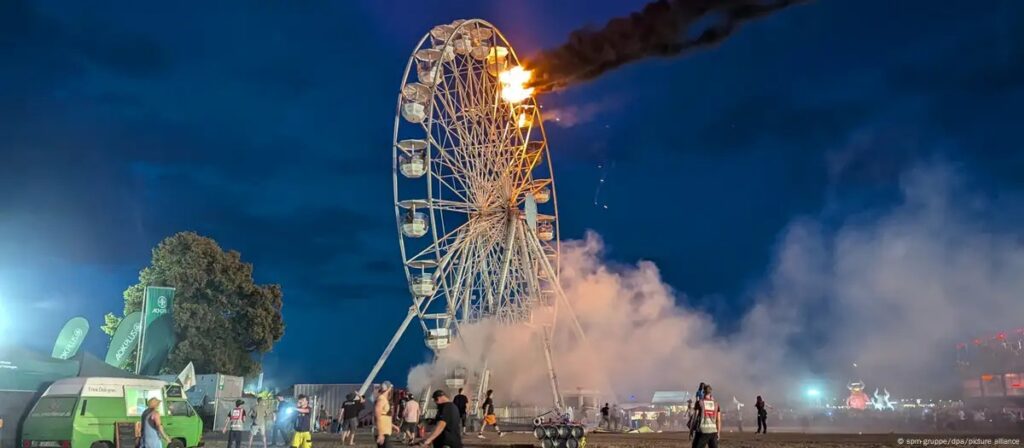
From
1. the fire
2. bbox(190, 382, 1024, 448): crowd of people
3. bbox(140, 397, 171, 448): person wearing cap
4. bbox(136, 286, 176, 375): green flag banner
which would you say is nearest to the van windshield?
bbox(140, 397, 171, 448): person wearing cap

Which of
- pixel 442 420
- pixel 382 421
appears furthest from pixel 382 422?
pixel 442 420

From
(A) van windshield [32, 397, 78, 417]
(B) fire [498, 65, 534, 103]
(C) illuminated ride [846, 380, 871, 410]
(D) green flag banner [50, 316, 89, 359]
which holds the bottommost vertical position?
(C) illuminated ride [846, 380, 871, 410]

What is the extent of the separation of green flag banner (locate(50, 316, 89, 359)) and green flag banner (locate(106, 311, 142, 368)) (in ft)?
10.4

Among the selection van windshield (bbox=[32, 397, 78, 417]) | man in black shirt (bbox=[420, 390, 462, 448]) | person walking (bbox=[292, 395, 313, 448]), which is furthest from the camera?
person walking (bbox=[292, 395, 313, 448])

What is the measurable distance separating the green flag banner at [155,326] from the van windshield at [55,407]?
1646 centimetres

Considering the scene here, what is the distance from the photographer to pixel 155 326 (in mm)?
32781

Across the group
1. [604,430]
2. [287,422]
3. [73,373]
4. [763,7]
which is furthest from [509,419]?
[763,7]

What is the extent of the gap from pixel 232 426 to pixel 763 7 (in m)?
17.2

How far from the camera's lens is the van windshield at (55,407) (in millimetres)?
16188

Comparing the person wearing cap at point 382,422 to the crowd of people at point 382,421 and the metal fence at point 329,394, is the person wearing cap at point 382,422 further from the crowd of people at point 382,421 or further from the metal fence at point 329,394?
the metal fence at point 329,394

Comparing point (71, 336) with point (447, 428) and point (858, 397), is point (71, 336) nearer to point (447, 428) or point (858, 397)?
point (447, 428)

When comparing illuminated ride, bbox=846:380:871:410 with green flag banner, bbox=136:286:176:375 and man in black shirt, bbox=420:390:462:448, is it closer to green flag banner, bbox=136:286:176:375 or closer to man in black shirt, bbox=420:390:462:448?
green flag banner, bbox=136:286:176:375

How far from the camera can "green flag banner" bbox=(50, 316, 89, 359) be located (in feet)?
94.0

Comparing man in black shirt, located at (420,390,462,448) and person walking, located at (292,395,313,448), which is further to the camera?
person walking, located at (292,395,313,448)
